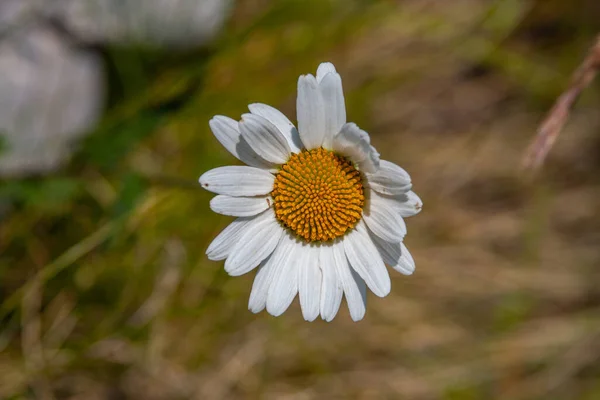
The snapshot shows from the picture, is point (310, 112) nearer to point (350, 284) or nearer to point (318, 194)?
point (318, 194)

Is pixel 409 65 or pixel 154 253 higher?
pixel 409 65

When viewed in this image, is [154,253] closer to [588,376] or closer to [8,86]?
[8,86]

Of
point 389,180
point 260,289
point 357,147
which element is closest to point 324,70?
point 357,147

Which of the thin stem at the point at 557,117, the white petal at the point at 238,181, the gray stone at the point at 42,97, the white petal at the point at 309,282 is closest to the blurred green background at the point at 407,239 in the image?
the gray stone at the point at 42,97

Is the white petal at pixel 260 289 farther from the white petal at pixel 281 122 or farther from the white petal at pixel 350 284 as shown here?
the white petal at pixel 281 122

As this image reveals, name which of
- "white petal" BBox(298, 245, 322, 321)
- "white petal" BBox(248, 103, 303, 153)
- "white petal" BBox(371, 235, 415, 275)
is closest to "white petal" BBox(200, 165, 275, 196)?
"white petal" BBox(248, 103, 303, 153)

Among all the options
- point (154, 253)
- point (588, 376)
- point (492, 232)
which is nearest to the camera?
point (154, 253)

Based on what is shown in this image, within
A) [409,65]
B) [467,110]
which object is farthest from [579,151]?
[409,65]
